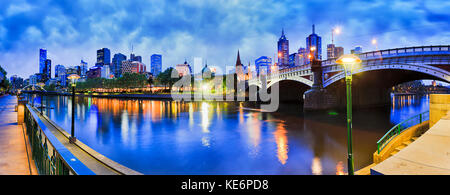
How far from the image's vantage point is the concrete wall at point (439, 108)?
11.4 metres

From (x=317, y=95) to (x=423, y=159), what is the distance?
35.4 m

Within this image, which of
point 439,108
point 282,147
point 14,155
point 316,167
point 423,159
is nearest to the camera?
point 423,159

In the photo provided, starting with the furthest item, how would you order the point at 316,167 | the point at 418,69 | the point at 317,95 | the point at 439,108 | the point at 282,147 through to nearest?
the point at 317,95
the point at 418,69
the point at 282,147
the point at 439,108
the point at 316,167

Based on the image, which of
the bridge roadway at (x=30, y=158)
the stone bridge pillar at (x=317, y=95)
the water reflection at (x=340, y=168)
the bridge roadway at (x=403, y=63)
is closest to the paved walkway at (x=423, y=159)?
the water reflection at (x=340, y=168)

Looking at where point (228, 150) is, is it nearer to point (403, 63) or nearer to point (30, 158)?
point (30, 158)

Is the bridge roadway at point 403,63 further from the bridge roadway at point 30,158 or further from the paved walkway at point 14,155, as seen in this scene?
the paved walkway at point 14,155

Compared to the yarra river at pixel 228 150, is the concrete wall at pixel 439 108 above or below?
above

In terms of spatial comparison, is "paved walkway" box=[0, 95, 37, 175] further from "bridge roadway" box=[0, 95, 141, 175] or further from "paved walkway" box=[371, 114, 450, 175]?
"paved walkway" box=[371, 114, 450, 175]

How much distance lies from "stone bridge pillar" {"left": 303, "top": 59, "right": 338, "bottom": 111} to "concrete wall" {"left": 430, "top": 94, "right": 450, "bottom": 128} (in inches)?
1130

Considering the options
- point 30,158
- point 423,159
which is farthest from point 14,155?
point 423,159

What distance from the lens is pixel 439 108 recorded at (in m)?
11.5

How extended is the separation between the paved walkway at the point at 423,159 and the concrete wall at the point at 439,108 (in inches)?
125

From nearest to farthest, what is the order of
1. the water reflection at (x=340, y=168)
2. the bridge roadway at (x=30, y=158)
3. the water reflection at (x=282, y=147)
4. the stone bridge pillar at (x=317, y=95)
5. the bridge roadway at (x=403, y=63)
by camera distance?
the bridge roadway at (x=30, y=158) → the water reflection at (x=340, y=168) → the water reflection at (x=282, y=147) → the bridge roadway at (x=403, y=63) → the stone bridge pillar at (x=317, y=95)
